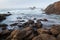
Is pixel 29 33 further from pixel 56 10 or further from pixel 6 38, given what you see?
pixel 56 10

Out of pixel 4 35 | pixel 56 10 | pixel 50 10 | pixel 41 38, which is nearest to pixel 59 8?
pixel 56 10

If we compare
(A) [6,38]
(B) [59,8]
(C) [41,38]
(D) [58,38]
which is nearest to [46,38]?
(C) [41,38]

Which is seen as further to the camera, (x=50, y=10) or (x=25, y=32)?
(x=50, y=10)

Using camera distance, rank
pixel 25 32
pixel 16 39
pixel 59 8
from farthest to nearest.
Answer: pixel 59 8 < pixel 25 32 < pixel 16 39

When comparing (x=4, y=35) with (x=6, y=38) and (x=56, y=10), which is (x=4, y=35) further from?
(x=56, y=10)

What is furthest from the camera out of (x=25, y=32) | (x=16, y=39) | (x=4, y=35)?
(x=4, y=35)

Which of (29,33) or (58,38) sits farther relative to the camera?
(29,33)

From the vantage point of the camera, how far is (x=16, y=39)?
71.8 ft

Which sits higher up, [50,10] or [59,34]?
[59,34]

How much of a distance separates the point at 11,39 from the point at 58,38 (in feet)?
21.8

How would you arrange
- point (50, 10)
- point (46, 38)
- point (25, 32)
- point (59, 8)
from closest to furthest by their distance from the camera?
point (46, 38), point (25, 32), point (59, 8), point (50, 10)

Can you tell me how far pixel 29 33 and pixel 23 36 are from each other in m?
1.54

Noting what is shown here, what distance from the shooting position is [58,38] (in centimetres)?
2092

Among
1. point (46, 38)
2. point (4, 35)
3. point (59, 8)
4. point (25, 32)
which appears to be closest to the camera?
point (46, 38)
